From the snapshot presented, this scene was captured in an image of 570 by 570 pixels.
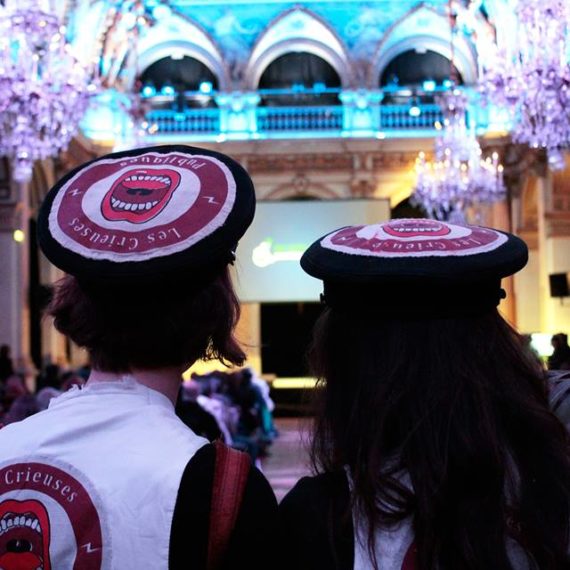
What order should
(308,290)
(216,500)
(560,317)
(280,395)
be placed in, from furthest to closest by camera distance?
(280,395) → (308,290) → (560,317) → (216,500)

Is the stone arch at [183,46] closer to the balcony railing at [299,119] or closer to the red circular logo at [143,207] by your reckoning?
the balcony railing at [299,119]

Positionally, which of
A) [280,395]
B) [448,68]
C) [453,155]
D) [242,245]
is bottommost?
[280,395]

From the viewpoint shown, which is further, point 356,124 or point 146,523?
point 356,124

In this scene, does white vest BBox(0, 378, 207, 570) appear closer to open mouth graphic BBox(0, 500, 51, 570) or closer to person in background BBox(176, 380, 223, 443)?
open mouth graphic BBox(0, 500, 51, 570)

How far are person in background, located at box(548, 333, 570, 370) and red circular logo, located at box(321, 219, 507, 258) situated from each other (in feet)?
6.70

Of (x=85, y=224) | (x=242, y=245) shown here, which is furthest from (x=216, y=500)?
(x=242, y=245)

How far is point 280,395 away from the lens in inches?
844

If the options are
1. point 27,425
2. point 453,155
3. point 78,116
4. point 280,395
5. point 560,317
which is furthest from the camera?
point 280,395

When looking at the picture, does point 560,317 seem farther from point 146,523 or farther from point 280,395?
point 146,523

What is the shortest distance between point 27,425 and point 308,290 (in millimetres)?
17539

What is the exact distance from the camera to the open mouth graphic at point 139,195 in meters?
1.67

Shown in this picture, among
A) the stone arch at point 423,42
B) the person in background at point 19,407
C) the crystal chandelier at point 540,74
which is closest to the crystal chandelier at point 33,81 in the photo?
the person in background at point 19,407

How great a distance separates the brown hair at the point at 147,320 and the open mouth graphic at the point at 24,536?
262 millimetres

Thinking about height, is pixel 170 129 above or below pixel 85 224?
above
